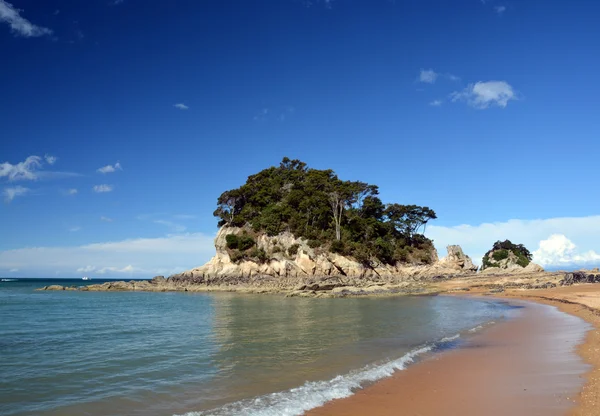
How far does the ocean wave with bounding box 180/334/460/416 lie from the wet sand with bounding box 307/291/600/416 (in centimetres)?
28

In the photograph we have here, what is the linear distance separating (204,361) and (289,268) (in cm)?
4506

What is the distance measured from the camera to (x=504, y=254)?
8069 centimetres

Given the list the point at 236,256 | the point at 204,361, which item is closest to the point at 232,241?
the point at 236,256

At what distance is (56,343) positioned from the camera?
51.2 feet

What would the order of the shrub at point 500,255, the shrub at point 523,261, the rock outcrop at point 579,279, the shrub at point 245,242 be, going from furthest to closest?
1. the shrub at point 500,255
2. the shrub at point 523,261
3. the shrub at point 245,242
4. the rock outcrop at point 579,279

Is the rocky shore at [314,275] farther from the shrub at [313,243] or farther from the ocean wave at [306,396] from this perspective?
the ocean wave at [306,396]

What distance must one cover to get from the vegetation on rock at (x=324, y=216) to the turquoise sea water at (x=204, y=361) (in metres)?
38.2

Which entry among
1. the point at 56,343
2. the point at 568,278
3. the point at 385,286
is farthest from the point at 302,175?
the point at 56,343

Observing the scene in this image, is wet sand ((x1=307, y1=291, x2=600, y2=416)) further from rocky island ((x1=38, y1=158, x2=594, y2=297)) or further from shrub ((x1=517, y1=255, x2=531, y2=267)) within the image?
shrub ((x1=517, y1=255, x2=531, y2=267))

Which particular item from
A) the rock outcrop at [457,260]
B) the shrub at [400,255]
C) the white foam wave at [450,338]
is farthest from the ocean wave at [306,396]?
the rock outcrop at [457,260]

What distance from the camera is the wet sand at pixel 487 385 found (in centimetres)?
756

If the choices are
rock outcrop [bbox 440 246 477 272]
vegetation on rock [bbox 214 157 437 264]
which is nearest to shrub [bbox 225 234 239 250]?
vegetation on rock [bbox 214 157 437 264]

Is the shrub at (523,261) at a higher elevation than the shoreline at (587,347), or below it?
higher

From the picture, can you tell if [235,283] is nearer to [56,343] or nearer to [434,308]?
[434,308]
